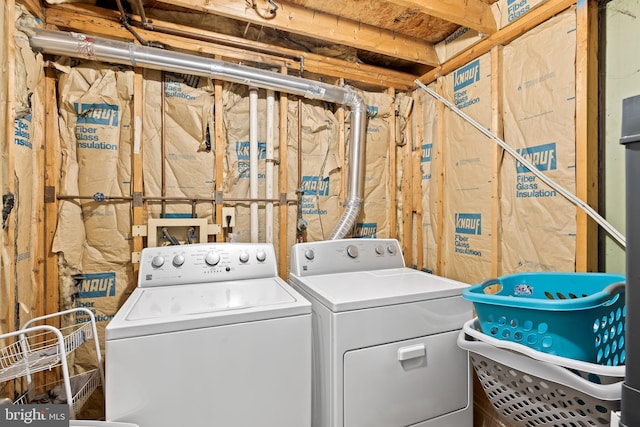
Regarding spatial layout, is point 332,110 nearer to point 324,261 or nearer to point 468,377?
point 324,261

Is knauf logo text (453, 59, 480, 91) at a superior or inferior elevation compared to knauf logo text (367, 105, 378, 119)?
superior

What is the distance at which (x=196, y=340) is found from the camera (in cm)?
107

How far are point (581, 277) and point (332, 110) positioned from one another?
1962 millimetres

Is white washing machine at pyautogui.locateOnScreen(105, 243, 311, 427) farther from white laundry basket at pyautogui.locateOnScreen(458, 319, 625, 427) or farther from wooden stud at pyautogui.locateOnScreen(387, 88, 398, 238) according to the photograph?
wooden stud at pyautogui.locateOnScreen(387, 88, 398, 238)

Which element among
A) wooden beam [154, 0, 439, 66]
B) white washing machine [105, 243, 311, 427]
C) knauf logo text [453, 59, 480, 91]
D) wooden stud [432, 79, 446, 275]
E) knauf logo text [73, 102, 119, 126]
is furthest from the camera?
wooden stud [432, 79, 446, 275]

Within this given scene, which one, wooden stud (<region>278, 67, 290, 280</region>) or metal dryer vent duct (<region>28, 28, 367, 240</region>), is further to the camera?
wooden stud (<region>278, 67, 290, 280</region>)

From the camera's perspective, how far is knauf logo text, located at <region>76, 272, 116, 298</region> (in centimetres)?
188

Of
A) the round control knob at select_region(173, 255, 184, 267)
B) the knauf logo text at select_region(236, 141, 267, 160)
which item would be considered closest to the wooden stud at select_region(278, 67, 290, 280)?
the knauf logo text at select_region(236, 141, 267, 160)

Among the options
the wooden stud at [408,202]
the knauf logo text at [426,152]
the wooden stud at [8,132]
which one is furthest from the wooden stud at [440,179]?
the wooden stud at [8,132]

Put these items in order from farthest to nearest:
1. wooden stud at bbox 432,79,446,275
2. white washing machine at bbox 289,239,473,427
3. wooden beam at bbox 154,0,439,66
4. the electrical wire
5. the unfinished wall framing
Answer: wooden stud at bbox 432,79,446,275
wooden beam at bbox 154,0,439,66
the unfinished wall framing
the electrical wire
white washing machine at bbox 289,239,473,427

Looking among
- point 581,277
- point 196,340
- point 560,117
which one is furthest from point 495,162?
point 196,340

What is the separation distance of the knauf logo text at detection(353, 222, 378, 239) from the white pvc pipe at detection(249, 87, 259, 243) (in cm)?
85

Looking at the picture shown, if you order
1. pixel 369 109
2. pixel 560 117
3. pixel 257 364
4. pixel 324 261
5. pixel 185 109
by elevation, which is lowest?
pixel 257 364

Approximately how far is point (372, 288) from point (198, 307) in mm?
806
